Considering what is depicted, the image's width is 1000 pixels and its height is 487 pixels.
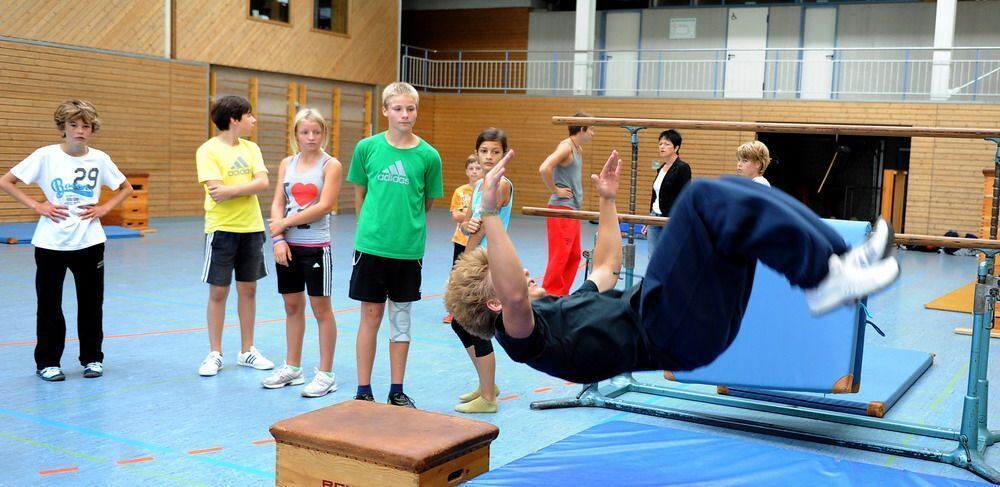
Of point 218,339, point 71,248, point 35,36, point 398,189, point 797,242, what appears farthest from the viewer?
point 35,36

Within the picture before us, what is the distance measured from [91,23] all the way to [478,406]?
40.7ft

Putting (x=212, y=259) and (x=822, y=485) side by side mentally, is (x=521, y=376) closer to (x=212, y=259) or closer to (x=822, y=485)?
(x=212, y=259)

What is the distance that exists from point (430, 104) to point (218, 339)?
1697cm

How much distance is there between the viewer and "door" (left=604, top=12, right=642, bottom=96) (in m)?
20.9

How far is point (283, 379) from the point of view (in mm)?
5137

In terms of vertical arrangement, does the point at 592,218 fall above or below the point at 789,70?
below

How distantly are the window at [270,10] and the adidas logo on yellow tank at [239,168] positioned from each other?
1255cm

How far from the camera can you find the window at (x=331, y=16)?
61.5 ft

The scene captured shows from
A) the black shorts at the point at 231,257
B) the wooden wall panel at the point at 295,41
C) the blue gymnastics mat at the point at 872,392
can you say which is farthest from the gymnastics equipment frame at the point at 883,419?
the wooden wall panel at the point at 295,41

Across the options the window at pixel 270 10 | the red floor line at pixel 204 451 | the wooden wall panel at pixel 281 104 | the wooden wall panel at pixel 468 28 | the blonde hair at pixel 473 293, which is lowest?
the red floor line at pixel 204 451

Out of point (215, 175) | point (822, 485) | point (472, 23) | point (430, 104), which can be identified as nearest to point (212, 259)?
point (215, 175)

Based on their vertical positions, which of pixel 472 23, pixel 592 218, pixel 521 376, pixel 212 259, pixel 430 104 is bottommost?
pixel 521 376

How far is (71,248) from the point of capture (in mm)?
5055

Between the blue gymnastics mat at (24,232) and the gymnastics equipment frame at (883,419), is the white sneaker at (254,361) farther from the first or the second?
the blue gymnastics mat at (24,232)
